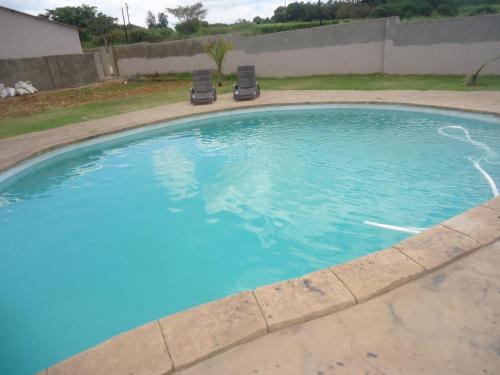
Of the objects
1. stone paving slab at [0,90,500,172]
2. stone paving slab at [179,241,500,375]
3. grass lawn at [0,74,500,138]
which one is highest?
grass lawn at [0,74,500,138]

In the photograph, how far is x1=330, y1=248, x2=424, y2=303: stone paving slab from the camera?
7.54 feet

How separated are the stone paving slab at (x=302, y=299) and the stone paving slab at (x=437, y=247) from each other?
27.7 inches

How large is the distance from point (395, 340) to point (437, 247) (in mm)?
1093

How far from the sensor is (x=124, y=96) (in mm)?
14836

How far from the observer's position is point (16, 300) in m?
3.60

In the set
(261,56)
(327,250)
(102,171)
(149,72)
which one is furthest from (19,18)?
(327,250)

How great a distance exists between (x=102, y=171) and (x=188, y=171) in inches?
73.0

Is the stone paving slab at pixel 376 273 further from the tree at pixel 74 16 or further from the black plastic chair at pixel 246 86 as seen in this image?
the tree at pixel 74 16

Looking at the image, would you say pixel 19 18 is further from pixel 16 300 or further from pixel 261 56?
pixel 16 300

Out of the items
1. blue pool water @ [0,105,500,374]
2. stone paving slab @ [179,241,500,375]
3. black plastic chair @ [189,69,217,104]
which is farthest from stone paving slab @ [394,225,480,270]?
black plastic chair @ [189,69,217,104]

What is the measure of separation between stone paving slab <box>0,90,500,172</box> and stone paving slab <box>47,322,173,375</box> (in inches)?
238

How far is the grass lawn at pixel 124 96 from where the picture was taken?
10.7 m

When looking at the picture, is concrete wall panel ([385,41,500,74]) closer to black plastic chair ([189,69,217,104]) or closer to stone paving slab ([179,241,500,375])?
black plastic chair ([189,69,217,104])

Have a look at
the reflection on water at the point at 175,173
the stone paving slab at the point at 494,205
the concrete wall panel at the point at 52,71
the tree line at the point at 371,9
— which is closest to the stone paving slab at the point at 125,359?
the stone paving slab at the point at 494,205
